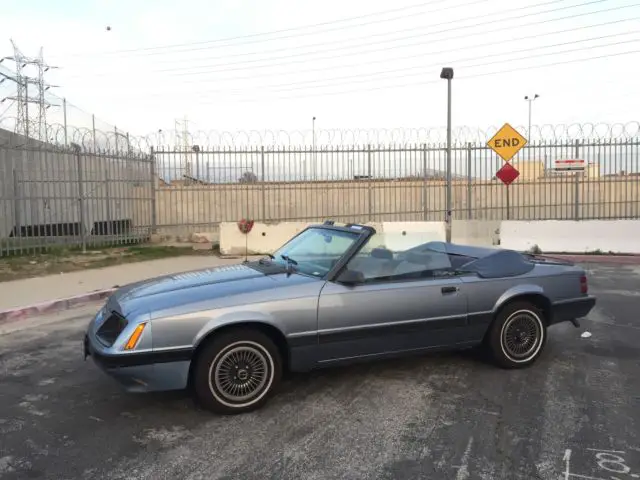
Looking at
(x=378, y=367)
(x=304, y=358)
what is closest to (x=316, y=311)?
(x=304, y=358)

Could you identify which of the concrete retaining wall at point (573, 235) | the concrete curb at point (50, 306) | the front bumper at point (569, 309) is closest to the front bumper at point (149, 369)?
the front bumper at point (569, 309)

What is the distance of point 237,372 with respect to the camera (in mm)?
4305

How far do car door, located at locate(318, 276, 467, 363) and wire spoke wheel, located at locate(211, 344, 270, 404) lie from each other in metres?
0.50

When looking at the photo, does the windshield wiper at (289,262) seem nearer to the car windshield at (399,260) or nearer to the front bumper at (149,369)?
the car windshield at (399,260)

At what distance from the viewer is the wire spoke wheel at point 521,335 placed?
5328 mm

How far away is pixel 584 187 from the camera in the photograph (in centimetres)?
1647

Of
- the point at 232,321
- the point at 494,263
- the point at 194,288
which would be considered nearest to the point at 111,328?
the point at 194,288

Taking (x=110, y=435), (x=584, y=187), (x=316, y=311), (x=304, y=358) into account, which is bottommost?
(x=110, y=435)

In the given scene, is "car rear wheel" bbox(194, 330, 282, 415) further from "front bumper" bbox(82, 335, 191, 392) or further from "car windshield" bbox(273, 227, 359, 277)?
"car windshield" bbox(273, 227, 359, 277)

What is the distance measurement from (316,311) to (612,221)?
12317 mm

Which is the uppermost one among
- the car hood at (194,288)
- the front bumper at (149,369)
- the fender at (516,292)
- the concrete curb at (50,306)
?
the car hood at (194,288)

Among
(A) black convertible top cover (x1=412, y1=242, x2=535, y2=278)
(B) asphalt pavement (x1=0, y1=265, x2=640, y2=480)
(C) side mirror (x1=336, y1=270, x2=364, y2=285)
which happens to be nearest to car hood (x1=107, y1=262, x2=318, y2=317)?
(C) side mirror (x1=336, y1=270, x2=364, y2=285)

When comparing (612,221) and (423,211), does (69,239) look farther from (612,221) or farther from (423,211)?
(612,221)

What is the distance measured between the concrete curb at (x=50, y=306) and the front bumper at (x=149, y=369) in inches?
177
